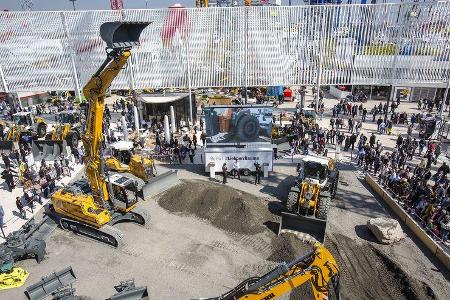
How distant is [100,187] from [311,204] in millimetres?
8639

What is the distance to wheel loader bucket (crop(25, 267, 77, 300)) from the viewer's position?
33.8ft

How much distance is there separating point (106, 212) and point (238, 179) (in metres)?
8.00

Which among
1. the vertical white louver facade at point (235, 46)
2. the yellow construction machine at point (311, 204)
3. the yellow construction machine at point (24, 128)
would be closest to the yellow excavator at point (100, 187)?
the yellow construction machine at point (311, 204)

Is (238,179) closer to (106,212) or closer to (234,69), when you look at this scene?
(106,212)

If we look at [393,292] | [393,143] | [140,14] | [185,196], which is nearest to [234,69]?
[140,14]

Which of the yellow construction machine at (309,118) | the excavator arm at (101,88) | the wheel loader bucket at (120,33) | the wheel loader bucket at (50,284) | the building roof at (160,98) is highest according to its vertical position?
the wheel loader bucket at (120,33)

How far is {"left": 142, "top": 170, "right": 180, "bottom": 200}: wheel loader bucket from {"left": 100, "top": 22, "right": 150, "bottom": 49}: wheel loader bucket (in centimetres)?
749

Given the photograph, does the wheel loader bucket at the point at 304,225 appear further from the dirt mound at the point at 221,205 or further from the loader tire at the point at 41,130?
the loader tire at the point at 41,130

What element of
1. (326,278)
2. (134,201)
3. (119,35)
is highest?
(119,35)

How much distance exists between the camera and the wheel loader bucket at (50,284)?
33.8 ft

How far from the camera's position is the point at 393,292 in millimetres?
10453

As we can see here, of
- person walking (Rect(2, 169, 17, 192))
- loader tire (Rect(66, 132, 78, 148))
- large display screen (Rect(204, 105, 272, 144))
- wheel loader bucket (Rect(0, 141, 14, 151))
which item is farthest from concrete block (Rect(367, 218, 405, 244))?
wheel loader bucket (Rect(0, 141, 14, 151))

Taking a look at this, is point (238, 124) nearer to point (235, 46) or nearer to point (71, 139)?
point (71, 139)

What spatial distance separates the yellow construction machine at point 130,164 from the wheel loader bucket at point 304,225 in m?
7.74
